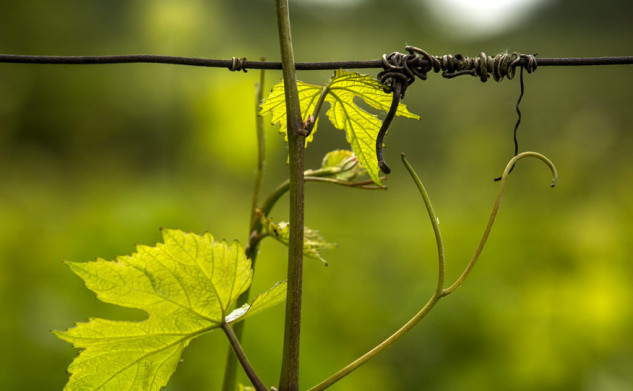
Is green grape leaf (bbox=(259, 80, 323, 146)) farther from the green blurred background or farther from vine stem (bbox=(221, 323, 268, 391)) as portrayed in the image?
the green blurred background

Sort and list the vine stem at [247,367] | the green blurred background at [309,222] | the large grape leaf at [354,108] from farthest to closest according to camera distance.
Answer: the green blurred background at [309,222], the large grape leaf at [354,108], the vine stem at [247,367]

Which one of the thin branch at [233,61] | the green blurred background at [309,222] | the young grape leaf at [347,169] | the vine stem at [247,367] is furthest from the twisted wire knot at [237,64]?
the green blurred background at [309,222]

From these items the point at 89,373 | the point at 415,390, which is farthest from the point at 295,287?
the point at 415,390

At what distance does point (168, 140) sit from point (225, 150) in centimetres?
342

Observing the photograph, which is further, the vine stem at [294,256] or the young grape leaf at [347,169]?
the young grape leaf at [347,169]

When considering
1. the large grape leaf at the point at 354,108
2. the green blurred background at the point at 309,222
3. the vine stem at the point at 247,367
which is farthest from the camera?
the green blurred background at the point at 309,222

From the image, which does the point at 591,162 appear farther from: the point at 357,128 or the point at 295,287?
the point at 295,287

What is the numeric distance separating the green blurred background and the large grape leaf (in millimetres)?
440

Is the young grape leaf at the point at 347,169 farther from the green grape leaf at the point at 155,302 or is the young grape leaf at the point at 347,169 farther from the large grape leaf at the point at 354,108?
the green grape leaf at the point at 155,302

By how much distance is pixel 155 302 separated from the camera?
0.36 meters

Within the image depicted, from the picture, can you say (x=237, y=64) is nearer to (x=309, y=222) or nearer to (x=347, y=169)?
(x=347, y=169)

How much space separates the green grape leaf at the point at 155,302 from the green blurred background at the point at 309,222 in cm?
61

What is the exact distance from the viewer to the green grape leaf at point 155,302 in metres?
0.35

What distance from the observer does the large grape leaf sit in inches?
17.5
